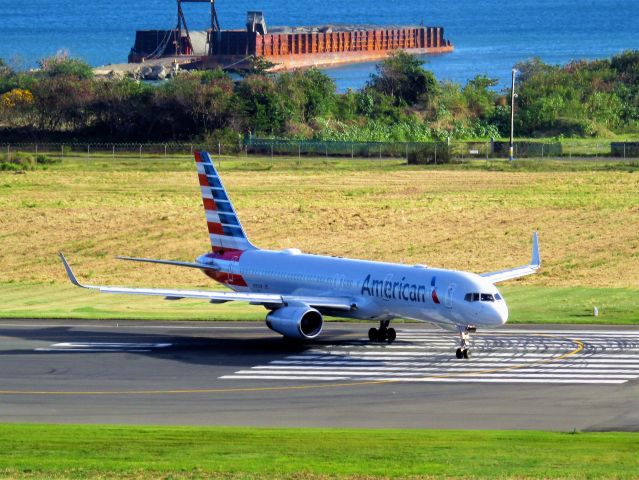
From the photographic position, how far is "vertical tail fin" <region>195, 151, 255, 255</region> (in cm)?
5728

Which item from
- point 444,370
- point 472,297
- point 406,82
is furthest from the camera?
point 406,82

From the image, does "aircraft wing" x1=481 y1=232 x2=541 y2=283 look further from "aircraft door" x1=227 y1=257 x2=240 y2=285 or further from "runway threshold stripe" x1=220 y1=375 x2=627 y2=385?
"aircraft door" x1=227 y1=257 x2=240 y2=285

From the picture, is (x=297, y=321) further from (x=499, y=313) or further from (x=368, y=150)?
(x=368, y=150)

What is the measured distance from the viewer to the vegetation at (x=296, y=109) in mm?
145875

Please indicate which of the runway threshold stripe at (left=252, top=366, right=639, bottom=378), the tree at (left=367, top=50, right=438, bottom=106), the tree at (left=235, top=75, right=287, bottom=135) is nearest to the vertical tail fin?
the runway threshold stripe at (left=252, top=366, right=639, bottom=378)

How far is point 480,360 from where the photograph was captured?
4712cm

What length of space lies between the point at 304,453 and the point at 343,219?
60020mm

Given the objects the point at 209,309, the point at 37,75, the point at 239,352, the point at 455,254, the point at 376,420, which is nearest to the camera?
the point at 376,420

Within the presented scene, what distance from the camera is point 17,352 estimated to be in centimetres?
4941

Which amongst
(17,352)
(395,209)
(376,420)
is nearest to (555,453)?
Result: (376,420)

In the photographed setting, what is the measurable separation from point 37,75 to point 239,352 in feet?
483

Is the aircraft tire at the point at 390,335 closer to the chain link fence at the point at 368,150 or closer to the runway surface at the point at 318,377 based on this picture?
the runway surface at the point at 318,377

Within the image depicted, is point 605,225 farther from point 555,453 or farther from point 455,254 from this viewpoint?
point 555,453

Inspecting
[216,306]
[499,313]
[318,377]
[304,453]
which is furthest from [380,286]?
[304,453]
